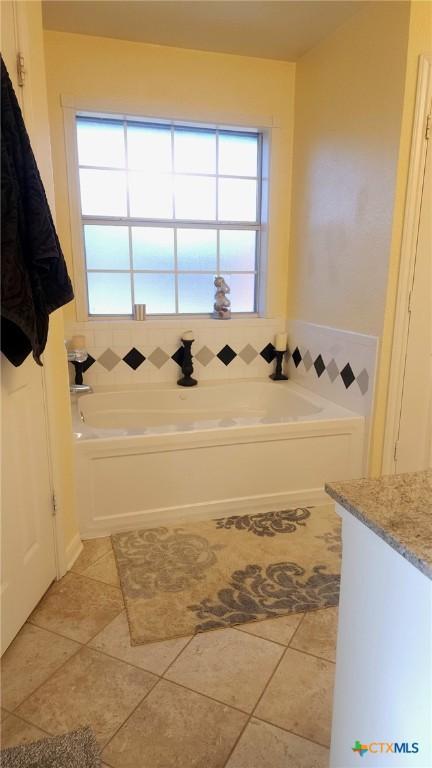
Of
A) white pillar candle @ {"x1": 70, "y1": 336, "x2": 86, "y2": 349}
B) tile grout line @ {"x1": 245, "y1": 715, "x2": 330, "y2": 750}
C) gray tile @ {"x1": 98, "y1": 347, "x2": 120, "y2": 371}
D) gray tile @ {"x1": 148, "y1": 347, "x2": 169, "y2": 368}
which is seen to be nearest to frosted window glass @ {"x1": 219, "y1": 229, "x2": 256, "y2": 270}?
gray tile @ {"x1": 148, "y1": 347, "x2": 169, "y2": 368}

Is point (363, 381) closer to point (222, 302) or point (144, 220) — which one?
point (222, 302)

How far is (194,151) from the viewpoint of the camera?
118 inches

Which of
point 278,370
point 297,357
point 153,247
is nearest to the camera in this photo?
point 153,247

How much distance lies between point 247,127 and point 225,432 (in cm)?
200

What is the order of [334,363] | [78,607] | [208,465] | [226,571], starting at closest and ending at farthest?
[78,607]
[226,571]
[208,465]
[334,363]

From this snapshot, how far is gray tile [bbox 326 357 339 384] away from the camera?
270 cm

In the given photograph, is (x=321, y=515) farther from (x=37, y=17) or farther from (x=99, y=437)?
(x=37, y=17)

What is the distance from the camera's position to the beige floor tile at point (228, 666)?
137 cm

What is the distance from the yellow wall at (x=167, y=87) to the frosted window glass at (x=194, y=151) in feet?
0.57

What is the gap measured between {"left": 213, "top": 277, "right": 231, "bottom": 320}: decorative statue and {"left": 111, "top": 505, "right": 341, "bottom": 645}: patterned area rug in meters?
1.37

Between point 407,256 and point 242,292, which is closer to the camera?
point 407,256

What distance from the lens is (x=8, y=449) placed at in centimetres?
146

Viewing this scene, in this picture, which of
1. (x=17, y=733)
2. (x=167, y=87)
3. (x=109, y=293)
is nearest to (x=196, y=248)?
(x=109, y=293)

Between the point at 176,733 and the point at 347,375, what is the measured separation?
187cm
